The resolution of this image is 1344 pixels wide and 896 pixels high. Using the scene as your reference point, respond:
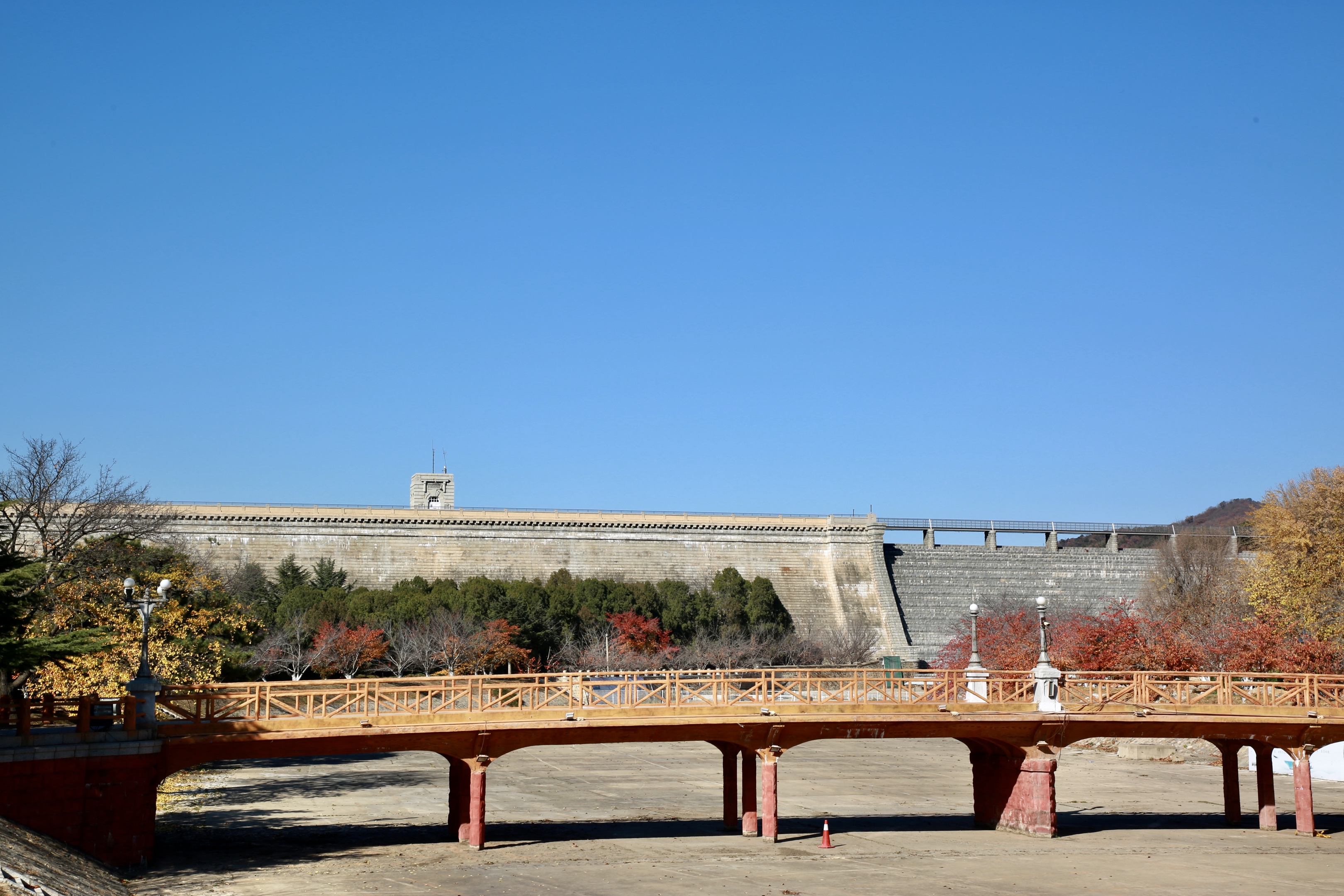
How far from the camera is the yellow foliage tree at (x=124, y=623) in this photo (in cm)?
3916

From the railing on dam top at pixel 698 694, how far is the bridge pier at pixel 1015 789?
138 centimetres

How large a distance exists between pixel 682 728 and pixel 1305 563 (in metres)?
40.9

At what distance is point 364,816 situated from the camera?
37188 mm

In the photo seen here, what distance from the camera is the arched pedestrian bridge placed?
26.8m

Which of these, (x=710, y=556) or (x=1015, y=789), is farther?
(x=710, y=556)

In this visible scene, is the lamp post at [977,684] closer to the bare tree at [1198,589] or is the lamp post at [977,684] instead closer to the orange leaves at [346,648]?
the bare tree at [1198,589]

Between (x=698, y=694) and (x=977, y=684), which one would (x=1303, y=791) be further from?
(x=698, y=694)

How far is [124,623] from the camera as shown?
139ft

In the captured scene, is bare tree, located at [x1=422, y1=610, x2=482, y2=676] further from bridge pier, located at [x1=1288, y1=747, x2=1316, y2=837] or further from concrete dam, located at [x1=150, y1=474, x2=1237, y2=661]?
bridge pier, located at [x1=1288, y1=747, x2=1316, y2=837]

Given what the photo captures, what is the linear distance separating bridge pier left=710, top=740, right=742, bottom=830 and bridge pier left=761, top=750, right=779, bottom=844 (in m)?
2.14

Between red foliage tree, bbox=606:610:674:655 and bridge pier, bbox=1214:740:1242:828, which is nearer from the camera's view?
bridge pier, bbox=1214:740:1242:828

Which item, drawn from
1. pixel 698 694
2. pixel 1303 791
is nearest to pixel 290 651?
pixel 698 694

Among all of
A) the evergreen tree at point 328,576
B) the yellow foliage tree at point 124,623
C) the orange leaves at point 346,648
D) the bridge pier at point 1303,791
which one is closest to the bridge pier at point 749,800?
the bridge pier at point 1303,791

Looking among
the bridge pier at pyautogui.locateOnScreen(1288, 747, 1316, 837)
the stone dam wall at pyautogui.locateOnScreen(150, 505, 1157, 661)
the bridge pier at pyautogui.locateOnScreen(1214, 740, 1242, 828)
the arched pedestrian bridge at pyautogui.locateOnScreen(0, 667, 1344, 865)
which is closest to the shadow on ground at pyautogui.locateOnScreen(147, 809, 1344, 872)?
the bridge pier at pyautogui.locateOnScreen(1214, 740, 1242, 828)
